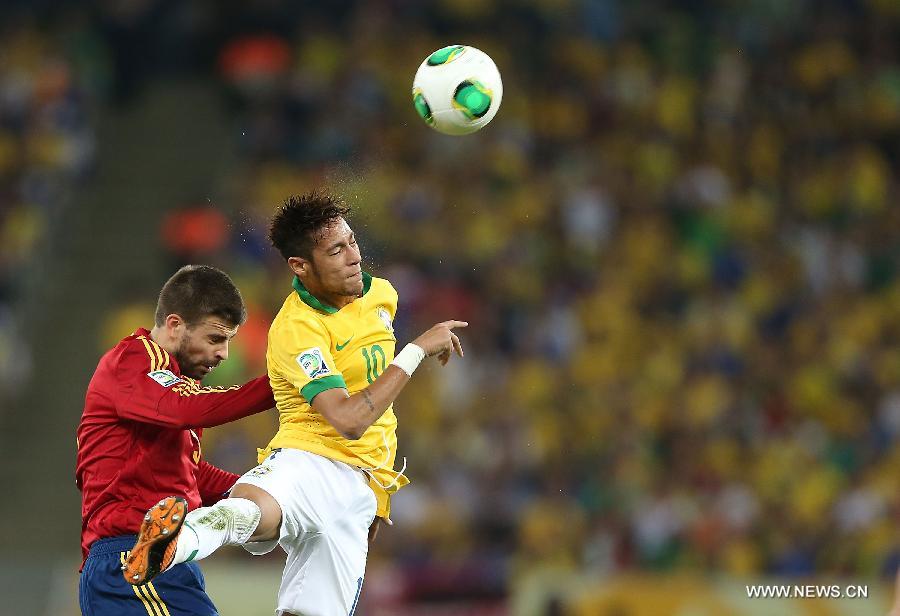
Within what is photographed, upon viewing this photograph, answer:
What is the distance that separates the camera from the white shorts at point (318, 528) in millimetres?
5320

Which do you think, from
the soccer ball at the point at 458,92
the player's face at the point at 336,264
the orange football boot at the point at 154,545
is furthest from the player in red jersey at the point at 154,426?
the soccer ball at the point at 458,92

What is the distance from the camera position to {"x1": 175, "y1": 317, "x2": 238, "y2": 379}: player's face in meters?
5.23

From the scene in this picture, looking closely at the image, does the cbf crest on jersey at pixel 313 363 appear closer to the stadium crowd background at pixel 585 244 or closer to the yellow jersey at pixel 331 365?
the yellow jersey at pixel 331 365

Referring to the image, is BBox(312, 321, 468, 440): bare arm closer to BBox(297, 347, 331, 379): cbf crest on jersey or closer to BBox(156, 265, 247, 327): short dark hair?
BBox(297, 347, 331, 379): cbf crest on jersey

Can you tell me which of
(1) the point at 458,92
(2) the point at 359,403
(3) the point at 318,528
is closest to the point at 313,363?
(2) the point at 359,403

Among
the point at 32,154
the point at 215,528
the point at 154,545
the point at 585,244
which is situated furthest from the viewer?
the point at 32,154

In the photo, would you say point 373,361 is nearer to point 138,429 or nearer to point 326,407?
point 326,407

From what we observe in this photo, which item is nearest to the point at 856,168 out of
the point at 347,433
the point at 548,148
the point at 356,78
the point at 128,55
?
the point at 548,148

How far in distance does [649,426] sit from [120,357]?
24.4 feet

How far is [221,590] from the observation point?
9.91 meters

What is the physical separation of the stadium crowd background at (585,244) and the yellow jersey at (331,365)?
472 centimetres

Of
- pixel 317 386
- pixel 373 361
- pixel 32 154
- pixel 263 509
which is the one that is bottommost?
pixel 263 509

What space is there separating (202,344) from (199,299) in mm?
174

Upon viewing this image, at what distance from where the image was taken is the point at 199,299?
5199mm
